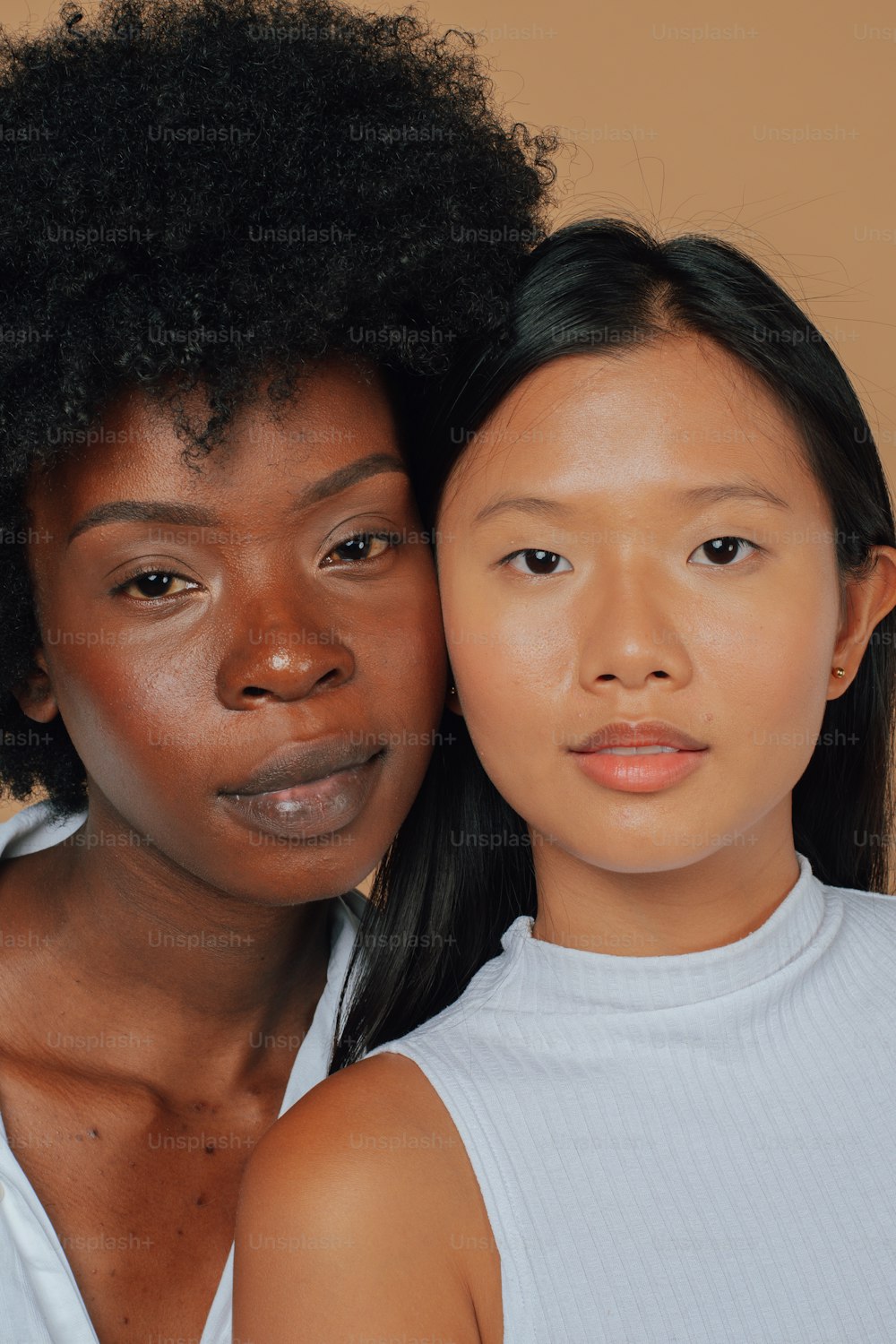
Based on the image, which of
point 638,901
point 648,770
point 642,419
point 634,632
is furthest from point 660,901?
point 642,419

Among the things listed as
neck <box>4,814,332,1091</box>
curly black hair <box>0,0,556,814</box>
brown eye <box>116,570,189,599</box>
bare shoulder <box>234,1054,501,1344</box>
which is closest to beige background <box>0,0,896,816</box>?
neck <box>4,814,332,1091</box>

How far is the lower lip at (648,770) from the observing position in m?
2.06

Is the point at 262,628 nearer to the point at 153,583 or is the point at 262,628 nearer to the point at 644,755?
the point at 153,583

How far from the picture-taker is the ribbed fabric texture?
6.63ft

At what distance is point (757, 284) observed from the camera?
2342 millimetres

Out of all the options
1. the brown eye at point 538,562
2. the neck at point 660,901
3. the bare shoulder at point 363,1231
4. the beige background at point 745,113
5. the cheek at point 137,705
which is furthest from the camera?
the beige background at point 745,113

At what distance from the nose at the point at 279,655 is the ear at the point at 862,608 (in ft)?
2.27

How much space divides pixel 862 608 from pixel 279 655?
0.83 metres

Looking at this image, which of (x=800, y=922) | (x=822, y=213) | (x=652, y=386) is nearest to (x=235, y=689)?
(x=652, y=386)

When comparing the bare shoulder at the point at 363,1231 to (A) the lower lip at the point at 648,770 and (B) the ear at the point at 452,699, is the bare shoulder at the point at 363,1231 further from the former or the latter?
(B) the ear at the point at 452,699

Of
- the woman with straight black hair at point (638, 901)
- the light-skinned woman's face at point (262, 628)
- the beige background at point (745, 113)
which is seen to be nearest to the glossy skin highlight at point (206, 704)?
the light-skinned woman's face at point (262, 628)

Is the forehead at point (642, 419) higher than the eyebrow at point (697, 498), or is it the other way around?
the forehead at point (642, 419)

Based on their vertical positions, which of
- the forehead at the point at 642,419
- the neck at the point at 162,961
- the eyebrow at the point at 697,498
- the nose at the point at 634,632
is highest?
the forehead at the point at 642,419

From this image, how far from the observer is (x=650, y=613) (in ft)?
6.67
